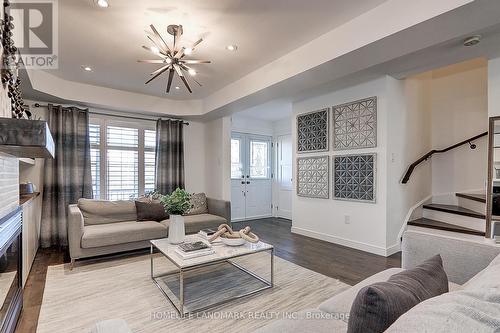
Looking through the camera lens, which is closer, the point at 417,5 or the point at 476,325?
the point at 476,325

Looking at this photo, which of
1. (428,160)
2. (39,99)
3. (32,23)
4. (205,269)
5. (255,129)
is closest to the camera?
(32,23)

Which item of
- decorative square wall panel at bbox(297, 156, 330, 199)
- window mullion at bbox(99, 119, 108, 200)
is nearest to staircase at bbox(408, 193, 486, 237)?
decorative square wall panel at bbox(297, 156, 330, 199)

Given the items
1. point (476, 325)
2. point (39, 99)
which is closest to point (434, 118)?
point (476, 325)

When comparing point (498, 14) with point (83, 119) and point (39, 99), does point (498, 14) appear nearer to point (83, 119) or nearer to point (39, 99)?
point (83, 119)

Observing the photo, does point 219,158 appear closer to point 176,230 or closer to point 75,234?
point 176,230

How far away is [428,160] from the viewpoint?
170 inches

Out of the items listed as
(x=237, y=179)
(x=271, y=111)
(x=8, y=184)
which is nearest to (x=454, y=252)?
(x=8, y=184)

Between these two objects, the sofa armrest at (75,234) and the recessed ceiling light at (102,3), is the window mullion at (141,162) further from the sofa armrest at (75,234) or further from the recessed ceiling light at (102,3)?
the recessed ceiling light at (102,3)

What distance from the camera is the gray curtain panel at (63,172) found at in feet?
13.2

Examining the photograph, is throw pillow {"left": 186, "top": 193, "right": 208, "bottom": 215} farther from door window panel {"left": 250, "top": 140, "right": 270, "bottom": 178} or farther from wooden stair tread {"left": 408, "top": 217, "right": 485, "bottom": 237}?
wooden stair tread {"left": 408, "top": 217, "right": 485, "bottom": 237}

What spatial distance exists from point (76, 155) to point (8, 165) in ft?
8.83

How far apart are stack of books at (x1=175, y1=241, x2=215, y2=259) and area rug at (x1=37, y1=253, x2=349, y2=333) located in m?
0.45

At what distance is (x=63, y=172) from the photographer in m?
4.10

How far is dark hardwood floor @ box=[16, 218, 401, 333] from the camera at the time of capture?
2328 mm
